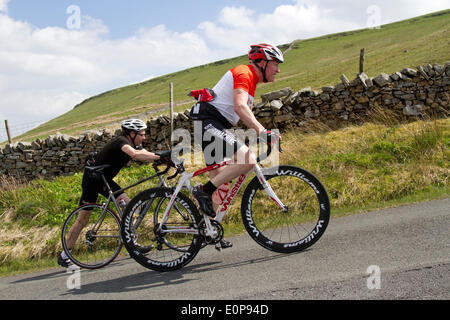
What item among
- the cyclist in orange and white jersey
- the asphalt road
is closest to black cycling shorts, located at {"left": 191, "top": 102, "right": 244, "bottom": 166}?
the cyclist in orange and white jersey

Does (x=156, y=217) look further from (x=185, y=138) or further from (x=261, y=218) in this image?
(x=185, y=138)

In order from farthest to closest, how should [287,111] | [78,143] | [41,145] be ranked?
[41,145], [78,143], [287,111]

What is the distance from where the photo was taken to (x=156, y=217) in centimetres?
502

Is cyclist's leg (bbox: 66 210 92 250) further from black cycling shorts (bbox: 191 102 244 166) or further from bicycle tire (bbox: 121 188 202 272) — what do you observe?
black cycling shorts (bbox: 191 102 244 166)

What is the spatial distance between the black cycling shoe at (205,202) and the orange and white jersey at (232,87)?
0.99 m

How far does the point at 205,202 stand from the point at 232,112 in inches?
46.2

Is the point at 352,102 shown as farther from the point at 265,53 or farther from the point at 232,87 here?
the point at 232,87

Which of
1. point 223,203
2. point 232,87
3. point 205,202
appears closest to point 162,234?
point 205,202

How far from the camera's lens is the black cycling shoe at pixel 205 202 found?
4.66 metres

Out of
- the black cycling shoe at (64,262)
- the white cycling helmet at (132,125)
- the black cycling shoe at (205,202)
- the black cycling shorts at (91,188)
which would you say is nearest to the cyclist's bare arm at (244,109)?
the black cycling shoe at (205,202)

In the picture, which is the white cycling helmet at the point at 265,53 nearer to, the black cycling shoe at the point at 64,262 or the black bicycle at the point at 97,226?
the black bicycle at the point at 97,226

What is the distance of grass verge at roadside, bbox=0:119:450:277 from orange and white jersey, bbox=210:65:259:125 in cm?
248

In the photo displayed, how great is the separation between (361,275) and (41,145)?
14666 mm
